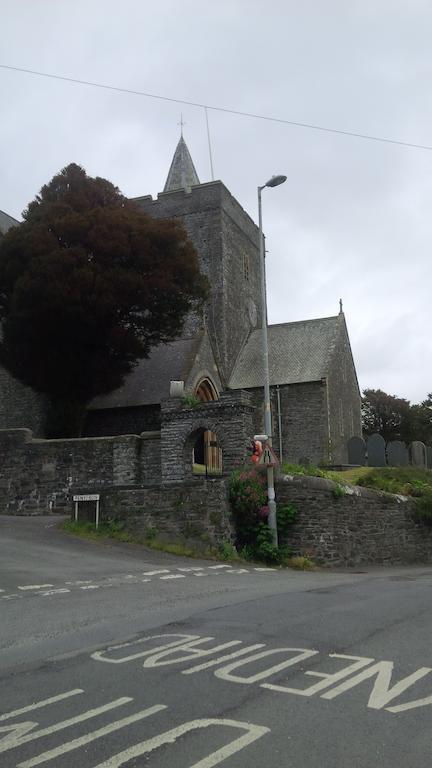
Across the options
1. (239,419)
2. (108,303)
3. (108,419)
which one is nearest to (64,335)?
(108,303)

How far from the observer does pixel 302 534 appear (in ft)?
52.9

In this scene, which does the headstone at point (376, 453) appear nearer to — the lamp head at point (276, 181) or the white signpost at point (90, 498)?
the lamp head at point (276, 181)

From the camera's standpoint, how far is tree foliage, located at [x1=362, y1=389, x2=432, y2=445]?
169 ft

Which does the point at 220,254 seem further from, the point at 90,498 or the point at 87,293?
the point at 90,498

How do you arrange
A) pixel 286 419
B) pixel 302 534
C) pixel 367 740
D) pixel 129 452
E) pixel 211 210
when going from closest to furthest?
pixel 367 740, pixel 302 534, pixel 129 452, pixel 286 419, pixel 211 210

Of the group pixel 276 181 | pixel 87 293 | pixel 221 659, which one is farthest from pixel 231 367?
pixel 221 659

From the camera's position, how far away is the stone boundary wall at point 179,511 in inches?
610

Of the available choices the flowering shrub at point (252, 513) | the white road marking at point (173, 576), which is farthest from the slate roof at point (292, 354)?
the white road marking at point (173, 576)

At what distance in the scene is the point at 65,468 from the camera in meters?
20.4

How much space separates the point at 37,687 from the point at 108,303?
67.8 feet

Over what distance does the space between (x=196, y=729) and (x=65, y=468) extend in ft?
55.8

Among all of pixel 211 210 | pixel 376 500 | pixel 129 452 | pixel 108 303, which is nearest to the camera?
pixel 376 500

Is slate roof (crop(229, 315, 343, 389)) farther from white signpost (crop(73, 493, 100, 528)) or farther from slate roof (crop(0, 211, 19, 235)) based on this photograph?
white signpost (crop(73, 493, 100, 528))

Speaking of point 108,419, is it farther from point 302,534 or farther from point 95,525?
point 302,534
